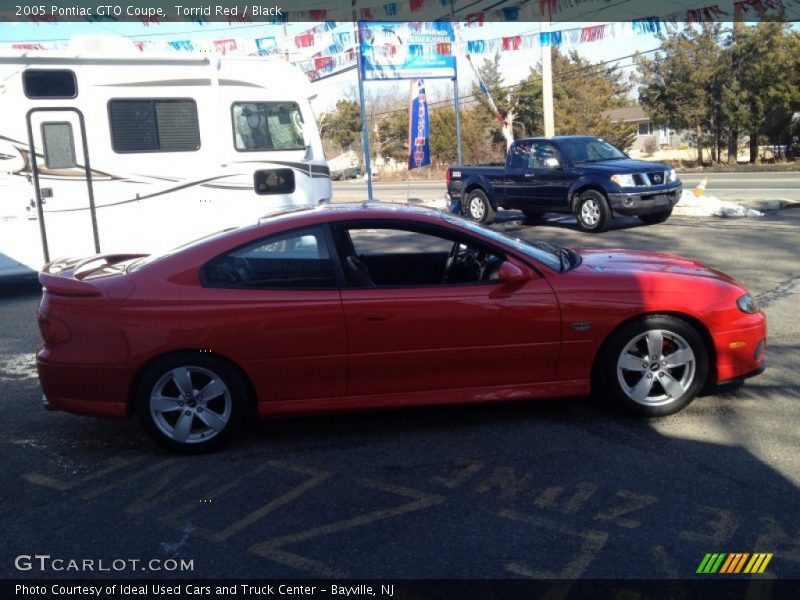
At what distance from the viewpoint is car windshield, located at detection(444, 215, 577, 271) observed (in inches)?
197

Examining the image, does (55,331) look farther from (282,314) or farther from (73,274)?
(282,314)

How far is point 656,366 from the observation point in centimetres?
490

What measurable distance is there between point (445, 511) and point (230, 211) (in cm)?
820

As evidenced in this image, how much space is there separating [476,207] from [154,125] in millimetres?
8259

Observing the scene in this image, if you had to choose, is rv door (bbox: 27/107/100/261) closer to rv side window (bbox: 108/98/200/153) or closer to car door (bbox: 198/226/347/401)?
rv side window (bbox: 108/98/200/153)

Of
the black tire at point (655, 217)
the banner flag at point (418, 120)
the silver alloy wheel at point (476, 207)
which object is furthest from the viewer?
the banner flag at point (418, 120)

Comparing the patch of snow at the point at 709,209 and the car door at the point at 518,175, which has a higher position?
the car door at the point at 518,175

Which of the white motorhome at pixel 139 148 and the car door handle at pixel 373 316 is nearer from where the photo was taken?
the car door handle at pixel 373 316

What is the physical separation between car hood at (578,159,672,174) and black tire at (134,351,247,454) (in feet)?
37.1

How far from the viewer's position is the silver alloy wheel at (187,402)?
15.2 ft

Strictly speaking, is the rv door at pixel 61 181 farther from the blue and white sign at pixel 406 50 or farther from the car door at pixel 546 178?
Result: the blue and white sign at pixel 406 50

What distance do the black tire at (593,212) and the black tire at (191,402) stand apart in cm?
1098

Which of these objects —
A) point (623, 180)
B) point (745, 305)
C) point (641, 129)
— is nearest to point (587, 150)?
point (623, 180)
